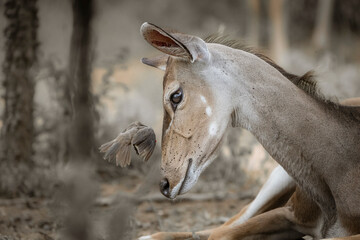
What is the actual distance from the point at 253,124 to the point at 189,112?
38 cm

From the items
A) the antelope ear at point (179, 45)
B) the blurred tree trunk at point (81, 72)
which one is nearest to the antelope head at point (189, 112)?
the antelope ear at point (179, 45)

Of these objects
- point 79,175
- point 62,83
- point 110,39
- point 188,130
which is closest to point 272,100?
point 188,130

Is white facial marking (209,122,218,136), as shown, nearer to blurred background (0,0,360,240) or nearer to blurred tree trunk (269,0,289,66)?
blurred background (0,0,360,240)

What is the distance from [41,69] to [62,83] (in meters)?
0.36

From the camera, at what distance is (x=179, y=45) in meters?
3.60

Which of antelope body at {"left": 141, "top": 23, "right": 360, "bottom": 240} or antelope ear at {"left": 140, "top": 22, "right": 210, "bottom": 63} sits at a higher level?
antelope ear at {"left": 140, "top": 22, "right": 210, "bottom": 63}

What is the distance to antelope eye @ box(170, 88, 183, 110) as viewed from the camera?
3.70 metres

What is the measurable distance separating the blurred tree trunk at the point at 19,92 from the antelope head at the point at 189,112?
3.06m

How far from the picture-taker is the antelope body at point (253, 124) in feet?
11.9

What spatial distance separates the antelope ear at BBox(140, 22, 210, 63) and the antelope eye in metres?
0.20

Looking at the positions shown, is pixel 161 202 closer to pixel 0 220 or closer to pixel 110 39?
pixel 0 220

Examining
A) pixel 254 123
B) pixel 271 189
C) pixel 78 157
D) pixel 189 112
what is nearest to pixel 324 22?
pixel 271 189

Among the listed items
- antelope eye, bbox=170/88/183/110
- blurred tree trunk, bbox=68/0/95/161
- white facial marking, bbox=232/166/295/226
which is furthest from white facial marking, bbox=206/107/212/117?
blurred tree trunk, bbox=68/0/95/161

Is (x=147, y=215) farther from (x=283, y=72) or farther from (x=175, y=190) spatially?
(x=283, y=72)
